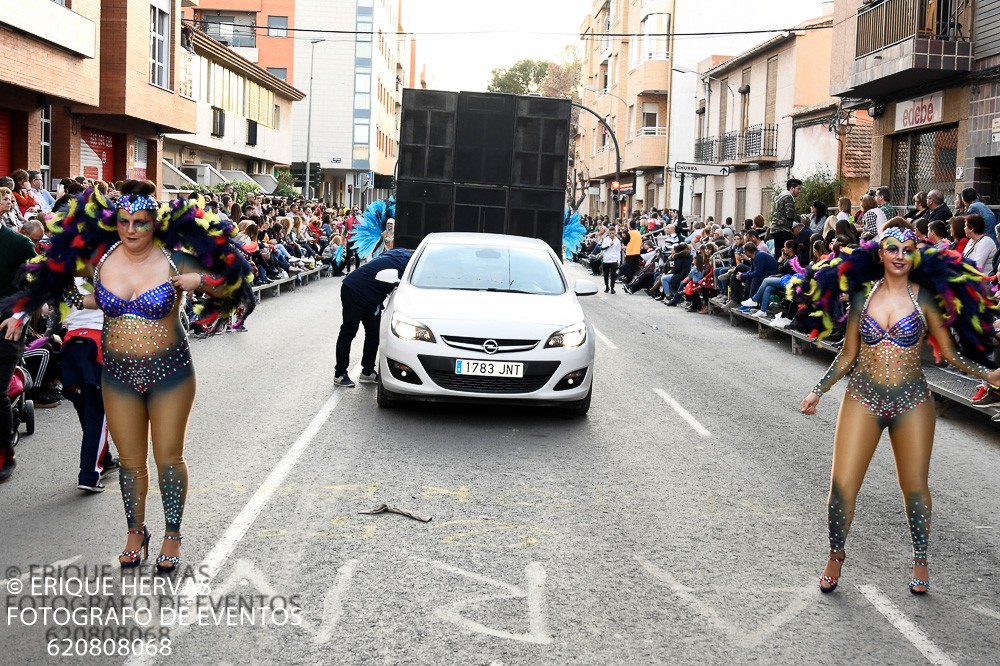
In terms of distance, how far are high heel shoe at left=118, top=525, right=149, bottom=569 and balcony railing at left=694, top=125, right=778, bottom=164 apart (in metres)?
34.0

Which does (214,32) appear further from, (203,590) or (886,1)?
(203,590)

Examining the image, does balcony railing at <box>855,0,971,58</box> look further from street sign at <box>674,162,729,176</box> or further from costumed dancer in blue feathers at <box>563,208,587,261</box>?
costumed dancer in blue feathers at <box>563,208,587,261</box>

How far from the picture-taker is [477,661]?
4430mm

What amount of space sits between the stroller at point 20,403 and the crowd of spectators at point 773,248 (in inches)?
301

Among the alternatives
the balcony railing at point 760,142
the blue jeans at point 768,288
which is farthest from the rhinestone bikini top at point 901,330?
the balcony railing at point 760,142

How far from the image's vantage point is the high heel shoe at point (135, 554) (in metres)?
5.45

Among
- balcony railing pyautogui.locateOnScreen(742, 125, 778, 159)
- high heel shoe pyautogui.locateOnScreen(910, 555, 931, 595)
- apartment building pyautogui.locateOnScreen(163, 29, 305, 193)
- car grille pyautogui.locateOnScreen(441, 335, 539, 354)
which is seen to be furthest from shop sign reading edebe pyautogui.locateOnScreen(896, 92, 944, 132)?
apartment building pyautogui.locateOnScreen(163, 29, 305, 193)

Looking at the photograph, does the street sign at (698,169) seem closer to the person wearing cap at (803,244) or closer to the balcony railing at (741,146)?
the person wearing cap at (803,244)

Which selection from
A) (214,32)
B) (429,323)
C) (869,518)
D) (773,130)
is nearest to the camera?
(869,518)

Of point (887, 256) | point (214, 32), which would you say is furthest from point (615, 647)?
point (214, 32)

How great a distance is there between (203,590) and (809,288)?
3451 millimetres

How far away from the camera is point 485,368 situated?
30.8ft

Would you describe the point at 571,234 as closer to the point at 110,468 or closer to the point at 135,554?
the point at 110,468

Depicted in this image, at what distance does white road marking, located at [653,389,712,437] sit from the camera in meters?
9.77
